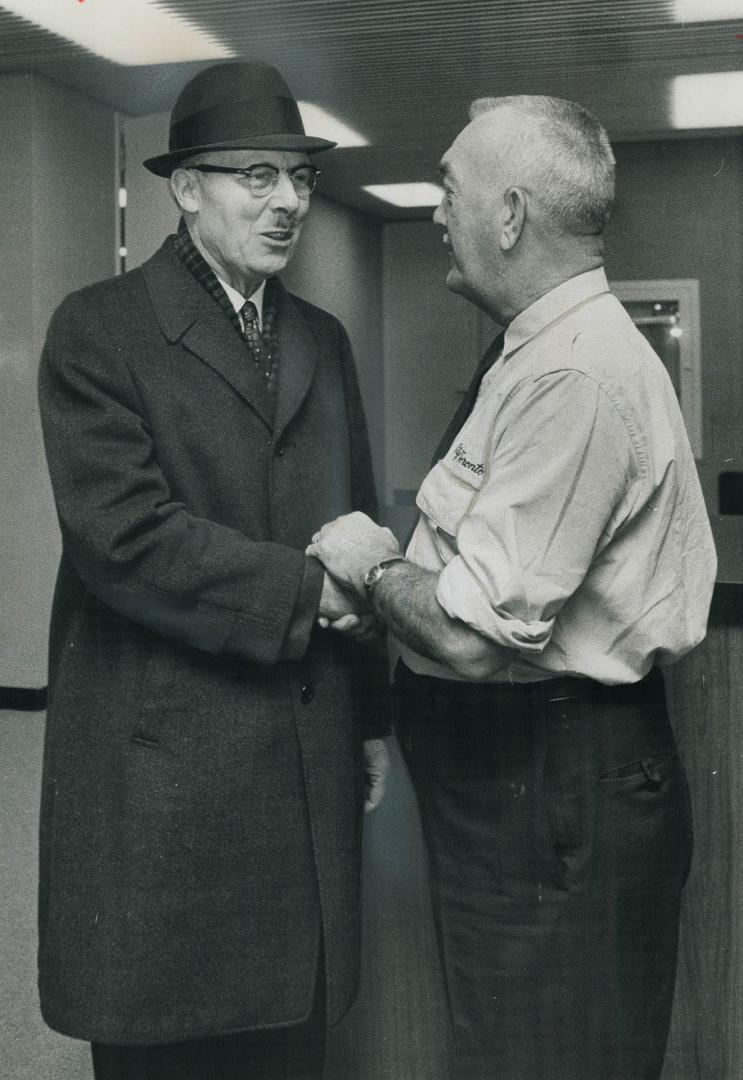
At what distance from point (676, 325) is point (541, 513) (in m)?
3.32

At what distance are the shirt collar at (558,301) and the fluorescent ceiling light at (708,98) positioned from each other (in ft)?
6.86

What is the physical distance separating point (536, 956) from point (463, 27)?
11.0ft

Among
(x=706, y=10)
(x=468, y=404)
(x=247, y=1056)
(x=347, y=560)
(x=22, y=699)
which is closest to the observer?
(x=347, y=560)

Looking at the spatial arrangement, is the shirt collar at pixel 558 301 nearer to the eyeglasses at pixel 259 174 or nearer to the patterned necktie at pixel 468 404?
the patterned necktie at pixel 468 404

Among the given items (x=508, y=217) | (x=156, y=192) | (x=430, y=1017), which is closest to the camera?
(x=508, y=217)

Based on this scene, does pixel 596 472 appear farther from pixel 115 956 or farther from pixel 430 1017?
Answer: pixel 430 1017

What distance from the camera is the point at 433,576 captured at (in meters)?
1.41

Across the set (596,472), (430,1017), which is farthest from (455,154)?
(430,1017)

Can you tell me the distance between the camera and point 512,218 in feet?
4.54

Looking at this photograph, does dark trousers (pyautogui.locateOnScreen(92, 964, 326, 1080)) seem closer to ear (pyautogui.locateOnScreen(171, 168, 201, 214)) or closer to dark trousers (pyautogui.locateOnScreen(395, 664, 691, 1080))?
dark trousers (pyautogui.locateOnScreen(395, 664, 691, 1080))

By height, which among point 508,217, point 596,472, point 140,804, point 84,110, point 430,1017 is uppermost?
point 84,110

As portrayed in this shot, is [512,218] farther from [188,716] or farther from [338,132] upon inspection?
[338,132]

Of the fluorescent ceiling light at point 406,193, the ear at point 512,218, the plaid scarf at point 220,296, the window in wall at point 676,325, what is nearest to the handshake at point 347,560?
the plaid scarf at point 220,296

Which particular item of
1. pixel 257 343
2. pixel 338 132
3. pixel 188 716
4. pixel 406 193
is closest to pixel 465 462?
pixel 257 343
